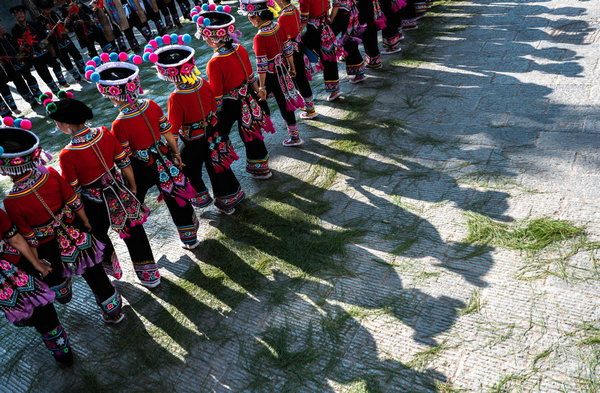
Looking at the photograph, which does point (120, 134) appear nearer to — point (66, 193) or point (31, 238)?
point (66, 193)

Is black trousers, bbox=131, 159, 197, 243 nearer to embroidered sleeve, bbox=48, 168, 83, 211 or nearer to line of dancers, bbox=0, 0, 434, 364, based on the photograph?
line of dancers, bbox=0, 0, 434, 364

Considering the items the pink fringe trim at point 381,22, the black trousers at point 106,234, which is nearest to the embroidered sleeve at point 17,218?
the black trousers at point 106,234

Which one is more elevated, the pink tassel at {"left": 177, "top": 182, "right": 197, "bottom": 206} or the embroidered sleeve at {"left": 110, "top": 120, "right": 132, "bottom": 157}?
the embroidered sleeve at {"left": 110, "top": 120, "right": 132, "bottom": 157}

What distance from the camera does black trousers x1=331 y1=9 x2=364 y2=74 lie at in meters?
5.30

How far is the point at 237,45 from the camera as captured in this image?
3805 mm

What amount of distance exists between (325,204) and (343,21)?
8.39 feet

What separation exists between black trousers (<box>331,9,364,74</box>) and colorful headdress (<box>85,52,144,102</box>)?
2.93m

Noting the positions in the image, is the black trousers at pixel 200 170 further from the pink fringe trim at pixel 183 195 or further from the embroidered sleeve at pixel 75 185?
the embroidered sleeve at pixel 75 185

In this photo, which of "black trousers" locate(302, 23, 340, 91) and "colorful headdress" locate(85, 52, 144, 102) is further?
"black trousers" locate(302, 23, 340, 91)

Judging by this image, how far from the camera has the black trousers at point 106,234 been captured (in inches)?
124

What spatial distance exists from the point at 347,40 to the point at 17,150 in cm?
401

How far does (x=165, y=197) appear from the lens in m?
3.56

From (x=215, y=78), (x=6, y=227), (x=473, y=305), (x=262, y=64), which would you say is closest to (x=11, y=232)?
(x=6, y=227)

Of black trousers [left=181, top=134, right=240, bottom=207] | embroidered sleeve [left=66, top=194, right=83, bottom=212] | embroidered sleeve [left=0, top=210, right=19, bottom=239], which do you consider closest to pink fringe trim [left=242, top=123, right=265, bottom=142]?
black trousers [left=181, top=134, right=240, bottom=207]
